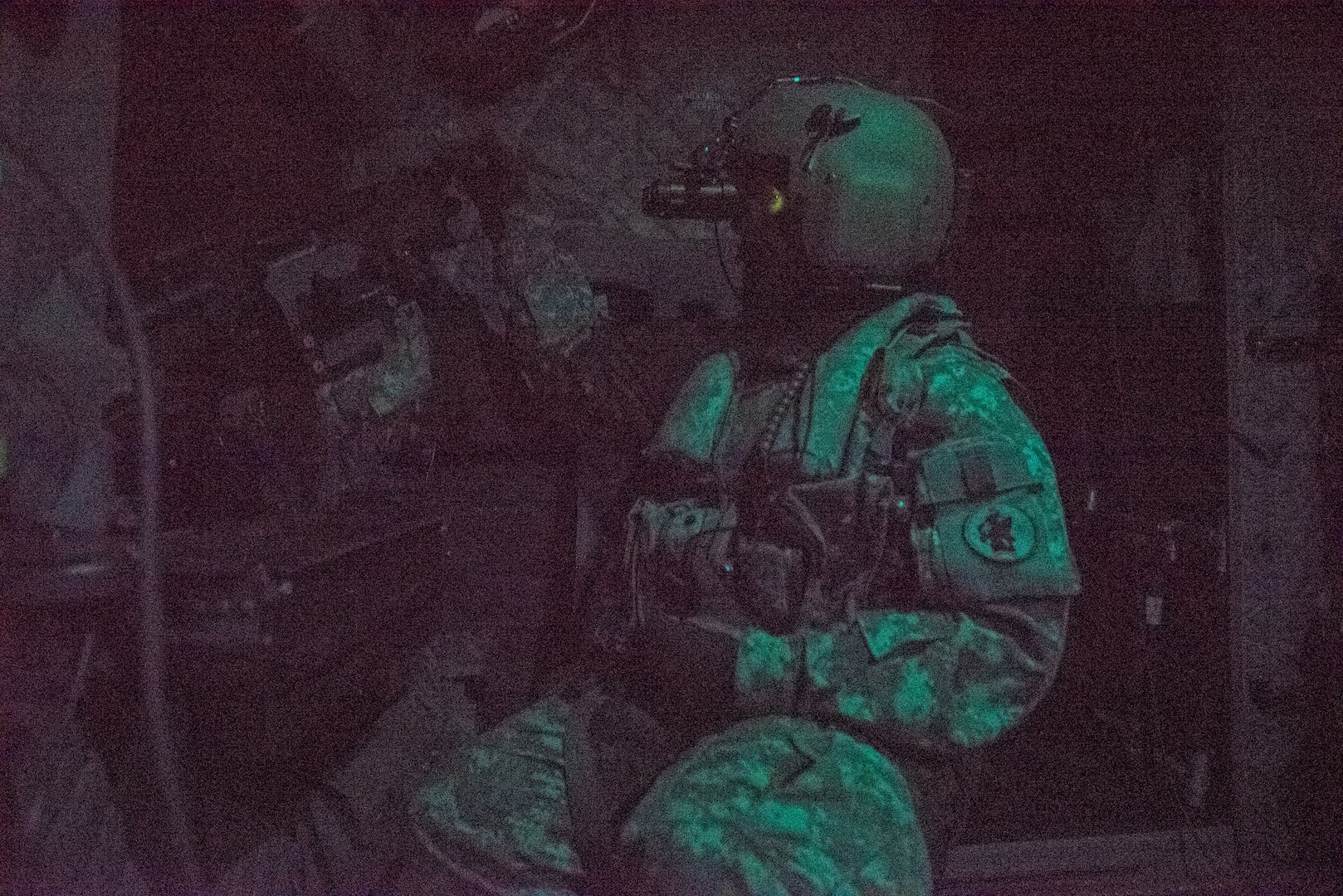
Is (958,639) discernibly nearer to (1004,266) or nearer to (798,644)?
(798,644)

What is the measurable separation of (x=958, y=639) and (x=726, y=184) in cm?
133

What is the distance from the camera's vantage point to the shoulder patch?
2.51m

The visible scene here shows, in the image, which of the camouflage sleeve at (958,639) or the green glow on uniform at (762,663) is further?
the green glow on uniform at (762,663)

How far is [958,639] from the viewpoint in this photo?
1950mm

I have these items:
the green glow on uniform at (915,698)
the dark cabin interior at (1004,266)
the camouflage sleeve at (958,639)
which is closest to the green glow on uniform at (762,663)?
the camouflage sleeve at (958,639)

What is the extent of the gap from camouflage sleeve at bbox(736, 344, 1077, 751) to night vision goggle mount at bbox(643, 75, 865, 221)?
2.54 feet

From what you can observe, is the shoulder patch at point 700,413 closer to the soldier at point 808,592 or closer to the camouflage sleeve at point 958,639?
the soldier at point 808,592

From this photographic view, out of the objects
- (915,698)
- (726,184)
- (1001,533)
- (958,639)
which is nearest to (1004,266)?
(726,184)

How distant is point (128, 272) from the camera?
2.96 metres

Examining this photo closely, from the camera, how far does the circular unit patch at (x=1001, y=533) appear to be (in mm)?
1947

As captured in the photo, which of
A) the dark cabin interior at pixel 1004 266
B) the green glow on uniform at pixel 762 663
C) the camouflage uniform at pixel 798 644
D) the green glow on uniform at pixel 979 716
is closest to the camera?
the camouflage uniform at pixel 798 644

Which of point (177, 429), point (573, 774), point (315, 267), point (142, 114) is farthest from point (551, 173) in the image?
point (573, 774)

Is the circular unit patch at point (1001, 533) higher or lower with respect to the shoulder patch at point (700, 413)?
lower

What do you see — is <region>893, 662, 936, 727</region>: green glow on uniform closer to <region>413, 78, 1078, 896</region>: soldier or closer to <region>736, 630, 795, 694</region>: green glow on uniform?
<region>413, 78, 1078, 896</region>: soldier
